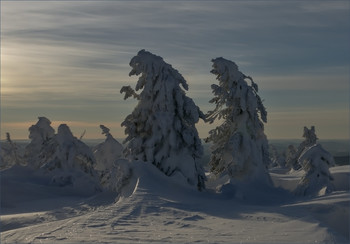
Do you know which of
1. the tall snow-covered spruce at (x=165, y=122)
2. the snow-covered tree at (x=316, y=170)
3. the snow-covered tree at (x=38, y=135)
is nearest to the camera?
the tall snow-covered spruce at (x=165, y=122)

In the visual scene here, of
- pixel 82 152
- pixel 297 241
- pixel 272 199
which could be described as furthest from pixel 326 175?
pixel 82 152

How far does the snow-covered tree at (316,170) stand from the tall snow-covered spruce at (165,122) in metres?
5.99

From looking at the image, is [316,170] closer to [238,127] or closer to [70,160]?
[238,127]

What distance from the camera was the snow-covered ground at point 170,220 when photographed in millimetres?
11484

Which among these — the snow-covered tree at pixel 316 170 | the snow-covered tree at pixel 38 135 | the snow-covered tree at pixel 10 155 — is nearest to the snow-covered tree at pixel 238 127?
the snow-covered tree at pixel 316 170

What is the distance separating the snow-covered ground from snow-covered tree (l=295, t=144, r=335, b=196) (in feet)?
7.17

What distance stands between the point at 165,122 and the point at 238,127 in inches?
221

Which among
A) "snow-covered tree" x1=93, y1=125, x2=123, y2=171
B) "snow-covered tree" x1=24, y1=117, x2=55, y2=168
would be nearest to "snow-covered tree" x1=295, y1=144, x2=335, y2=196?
"snow-covered tree" x1=93, y1=125, x2=123, y2=171

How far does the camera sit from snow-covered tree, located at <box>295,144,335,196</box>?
976 inches

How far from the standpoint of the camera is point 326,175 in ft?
82.0

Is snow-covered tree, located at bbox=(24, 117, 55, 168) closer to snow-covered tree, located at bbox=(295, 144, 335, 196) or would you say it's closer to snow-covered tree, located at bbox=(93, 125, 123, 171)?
snow-covered tree, located at bbox=(93, 125, 123, 171)

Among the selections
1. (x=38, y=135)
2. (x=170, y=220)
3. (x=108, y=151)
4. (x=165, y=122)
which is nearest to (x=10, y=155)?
(x=38, y=135)

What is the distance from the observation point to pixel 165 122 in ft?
78.4

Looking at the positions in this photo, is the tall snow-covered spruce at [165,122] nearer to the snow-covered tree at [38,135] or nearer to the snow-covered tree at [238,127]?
the snow-covered tree at [238,127]
